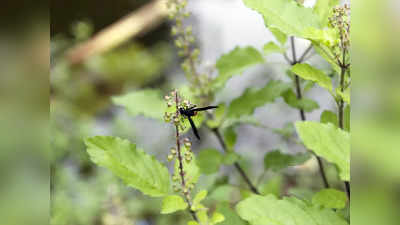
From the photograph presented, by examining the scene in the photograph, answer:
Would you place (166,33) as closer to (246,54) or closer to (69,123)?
(69,123)

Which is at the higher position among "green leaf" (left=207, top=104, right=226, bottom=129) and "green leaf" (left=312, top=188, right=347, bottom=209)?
"green leaf" (left=207, top=104, right=226, bottom=129)

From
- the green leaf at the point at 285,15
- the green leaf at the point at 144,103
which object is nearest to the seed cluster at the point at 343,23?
the green leaf at the point at 285,15

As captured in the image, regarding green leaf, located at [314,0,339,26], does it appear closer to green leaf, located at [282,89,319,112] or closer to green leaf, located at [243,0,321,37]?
green leaf, located at [243,0,321,37]

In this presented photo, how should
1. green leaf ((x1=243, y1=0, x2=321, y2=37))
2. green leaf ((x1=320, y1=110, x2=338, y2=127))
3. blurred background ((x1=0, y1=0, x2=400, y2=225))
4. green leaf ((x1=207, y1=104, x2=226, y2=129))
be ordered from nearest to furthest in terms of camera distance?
blurred background ((x1=0, y1=0, x2=400, y2=225)) → green leaf ((x1=243, y1=0, x2=321, y2=37)) → green leaf ((x1=320, y1=110, x2=338, y2=127)) → green leaf ((x1=207, y1=104, x2=226, y2=129))

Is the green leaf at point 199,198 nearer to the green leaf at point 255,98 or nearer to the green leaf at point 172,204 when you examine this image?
the green leaf at point 172,204

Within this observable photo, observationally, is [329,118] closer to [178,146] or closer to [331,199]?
[331,199]

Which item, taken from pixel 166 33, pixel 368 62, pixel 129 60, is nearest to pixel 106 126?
pixel 129 60

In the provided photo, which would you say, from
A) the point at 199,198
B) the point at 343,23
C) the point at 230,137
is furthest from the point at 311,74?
the point at 230,137

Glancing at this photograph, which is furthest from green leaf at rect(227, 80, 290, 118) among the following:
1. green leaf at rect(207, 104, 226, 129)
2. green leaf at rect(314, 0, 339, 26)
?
green leaf at rect(314, 0, 339, 26)
